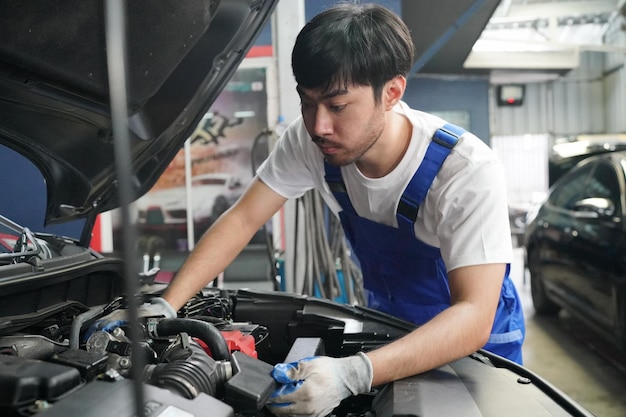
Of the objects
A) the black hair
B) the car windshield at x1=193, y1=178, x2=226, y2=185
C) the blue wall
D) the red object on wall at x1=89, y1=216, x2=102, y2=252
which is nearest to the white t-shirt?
the black hair

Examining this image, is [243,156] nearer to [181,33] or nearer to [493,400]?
[181,33]

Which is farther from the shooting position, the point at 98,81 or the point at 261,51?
the point at 261,51

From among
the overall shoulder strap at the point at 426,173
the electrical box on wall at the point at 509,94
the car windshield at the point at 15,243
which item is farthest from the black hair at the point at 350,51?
the electrical box on wall at the point at 509,94

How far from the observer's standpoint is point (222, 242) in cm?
159

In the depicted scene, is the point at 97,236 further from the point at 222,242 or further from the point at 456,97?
the point at 456,97

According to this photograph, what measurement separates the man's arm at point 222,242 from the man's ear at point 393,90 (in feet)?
1.57

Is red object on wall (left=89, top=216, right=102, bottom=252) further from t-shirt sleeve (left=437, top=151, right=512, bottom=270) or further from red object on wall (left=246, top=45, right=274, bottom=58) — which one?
t-shirt sleeve (left=437, top=151, right=512, bottom=270)

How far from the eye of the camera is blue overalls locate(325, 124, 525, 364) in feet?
5.04

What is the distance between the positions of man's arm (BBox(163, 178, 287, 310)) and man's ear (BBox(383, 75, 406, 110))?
48cm

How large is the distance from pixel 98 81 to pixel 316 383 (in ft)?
2.78

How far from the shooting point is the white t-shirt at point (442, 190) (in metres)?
1.27

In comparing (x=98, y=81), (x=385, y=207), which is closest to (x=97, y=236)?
(x=98, y=81)

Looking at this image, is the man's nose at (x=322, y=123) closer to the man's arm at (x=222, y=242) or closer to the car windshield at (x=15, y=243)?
the man's arm at (x=222, y=242)

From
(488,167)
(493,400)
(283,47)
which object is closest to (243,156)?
(283,47)
